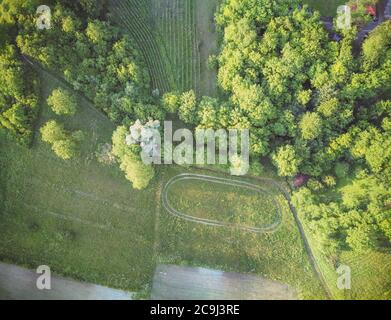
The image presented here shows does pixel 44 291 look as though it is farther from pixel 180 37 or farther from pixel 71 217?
pixel 180 37

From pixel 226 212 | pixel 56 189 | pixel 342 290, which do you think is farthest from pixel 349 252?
pixel 56 189

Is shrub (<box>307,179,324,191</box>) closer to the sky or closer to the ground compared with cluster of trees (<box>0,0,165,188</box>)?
closer to the ground

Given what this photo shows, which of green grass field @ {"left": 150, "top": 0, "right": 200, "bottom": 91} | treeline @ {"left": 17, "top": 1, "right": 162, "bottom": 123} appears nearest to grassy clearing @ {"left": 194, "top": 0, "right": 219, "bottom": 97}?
green grass field @ {"left": 150, "top": 0, "right": 200, "bottom": 91}

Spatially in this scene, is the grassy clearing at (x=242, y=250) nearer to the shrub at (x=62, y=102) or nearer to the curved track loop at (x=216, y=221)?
the curved track loop at (x=216, y=221)

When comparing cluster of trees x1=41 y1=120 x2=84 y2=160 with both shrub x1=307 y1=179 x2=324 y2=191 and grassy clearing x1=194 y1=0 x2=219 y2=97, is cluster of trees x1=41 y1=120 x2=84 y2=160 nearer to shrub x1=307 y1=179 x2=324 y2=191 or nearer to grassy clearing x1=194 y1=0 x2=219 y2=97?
grassy clearing x1=194 y1=0 x2=219 y2=97

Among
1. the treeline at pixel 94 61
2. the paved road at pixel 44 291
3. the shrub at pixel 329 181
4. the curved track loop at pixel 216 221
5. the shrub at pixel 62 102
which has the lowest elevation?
the paved road at pixel 44 291

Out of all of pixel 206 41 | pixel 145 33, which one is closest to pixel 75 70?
pixel 145 33

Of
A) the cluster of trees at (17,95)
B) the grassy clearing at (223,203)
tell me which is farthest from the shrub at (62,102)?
the grassy clearing at (223,203)
